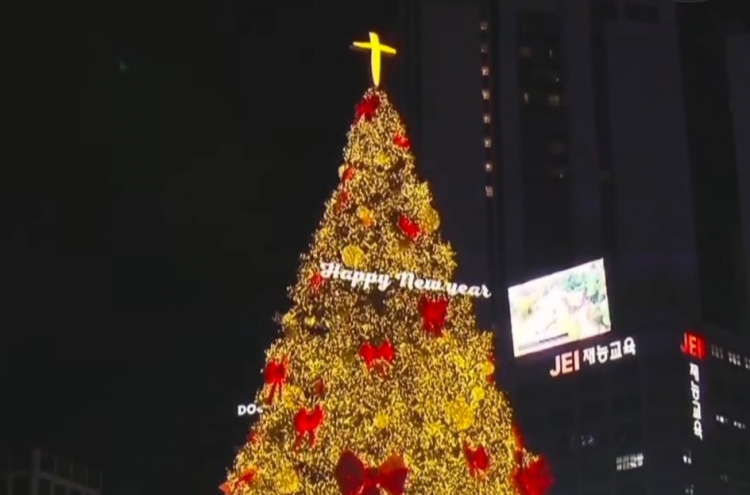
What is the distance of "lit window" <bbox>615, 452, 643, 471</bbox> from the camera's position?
55531 mm

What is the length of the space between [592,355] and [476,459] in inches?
1729

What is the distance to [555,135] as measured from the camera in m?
70.8

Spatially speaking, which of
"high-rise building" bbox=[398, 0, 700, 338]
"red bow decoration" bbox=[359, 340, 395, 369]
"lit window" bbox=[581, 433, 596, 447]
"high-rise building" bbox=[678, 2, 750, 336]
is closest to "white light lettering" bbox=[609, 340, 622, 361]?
"lit window" bbox=[581, 433, 596, 447]

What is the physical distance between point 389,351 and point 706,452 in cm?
4374

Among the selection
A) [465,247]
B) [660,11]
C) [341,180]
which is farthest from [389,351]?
[660,11]

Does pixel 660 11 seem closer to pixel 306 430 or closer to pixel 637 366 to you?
pixel 637 366

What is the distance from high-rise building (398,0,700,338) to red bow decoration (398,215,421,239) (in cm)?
4895

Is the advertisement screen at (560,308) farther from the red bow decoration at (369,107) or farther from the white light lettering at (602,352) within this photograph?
the red bow decoration at (369,107)

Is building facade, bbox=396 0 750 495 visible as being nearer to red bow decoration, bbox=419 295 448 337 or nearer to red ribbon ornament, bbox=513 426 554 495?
red ribbon ornament, bbox=513 426 554 495

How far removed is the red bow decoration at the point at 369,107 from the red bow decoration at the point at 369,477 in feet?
13.8

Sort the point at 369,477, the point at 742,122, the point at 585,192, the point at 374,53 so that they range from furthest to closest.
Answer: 1. the point at 585,192
2. the point at 742,122
3. the point at 374,53
4. the point at 369,477

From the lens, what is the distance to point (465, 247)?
2566 inches

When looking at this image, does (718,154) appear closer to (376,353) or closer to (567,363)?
(567,363)

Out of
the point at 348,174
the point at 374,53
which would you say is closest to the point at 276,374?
the point at 348,174
